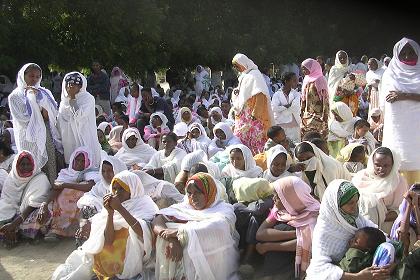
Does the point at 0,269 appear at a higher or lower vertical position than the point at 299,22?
lower

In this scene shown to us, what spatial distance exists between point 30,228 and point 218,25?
15.0m

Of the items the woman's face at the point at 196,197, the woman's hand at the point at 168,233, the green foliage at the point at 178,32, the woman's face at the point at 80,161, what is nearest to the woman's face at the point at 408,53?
the woman's face at the point at 196,197

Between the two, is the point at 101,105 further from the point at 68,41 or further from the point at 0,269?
the point at 0,269

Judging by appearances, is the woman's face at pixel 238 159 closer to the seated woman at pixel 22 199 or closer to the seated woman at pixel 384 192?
the seated woman at pixel 384 192

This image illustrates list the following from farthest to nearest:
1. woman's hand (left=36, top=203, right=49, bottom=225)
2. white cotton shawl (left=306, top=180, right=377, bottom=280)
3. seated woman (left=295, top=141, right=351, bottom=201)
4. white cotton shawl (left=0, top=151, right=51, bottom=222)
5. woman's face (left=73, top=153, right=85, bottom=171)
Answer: woman's face (left=73, top=153, right=85, bottom=171)
white cotton shawl (left=0, top=151, right=51, bottom=222)
woman's hand (left=36, top=203, right=49, bottom=225)
seated woman (left=295, top=141, right=351, bottom=201)
white cotton shawl (left=306, top=180, right=377, bottom=280)

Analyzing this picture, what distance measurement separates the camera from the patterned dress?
745 centimetres

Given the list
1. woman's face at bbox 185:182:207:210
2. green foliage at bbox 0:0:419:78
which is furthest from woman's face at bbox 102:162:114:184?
green foliage at bbox 0:0:419:78

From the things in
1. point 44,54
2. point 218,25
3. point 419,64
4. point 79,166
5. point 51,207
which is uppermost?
point 218,25

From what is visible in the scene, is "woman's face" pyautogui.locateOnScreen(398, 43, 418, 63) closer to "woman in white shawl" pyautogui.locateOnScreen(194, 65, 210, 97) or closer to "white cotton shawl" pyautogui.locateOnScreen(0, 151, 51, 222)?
"white cotton shawl" pyautogui.locateOnScreen(0, 151, 51, 222)

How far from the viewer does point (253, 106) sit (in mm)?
7492

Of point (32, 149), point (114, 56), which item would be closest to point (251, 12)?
point (114, 56)

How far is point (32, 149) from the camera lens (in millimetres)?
6309

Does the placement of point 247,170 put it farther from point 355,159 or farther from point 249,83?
point 249,83

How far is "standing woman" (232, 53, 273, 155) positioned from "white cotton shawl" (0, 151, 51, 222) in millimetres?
2675
